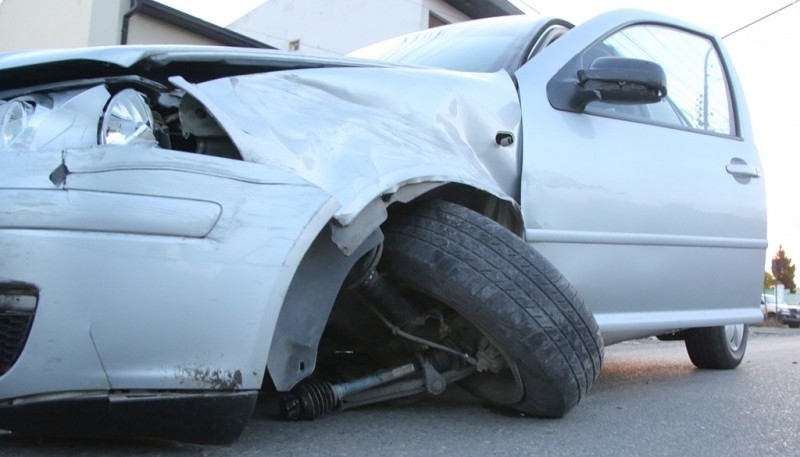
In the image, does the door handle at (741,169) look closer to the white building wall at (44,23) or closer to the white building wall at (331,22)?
the white building wall at (44,23)

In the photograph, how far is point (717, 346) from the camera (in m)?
4.52

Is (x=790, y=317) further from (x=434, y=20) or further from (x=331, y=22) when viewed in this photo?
(x=331, y=22)

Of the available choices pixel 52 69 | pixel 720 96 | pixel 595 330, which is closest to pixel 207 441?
pixel 52 69

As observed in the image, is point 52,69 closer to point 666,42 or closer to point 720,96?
point 666,42

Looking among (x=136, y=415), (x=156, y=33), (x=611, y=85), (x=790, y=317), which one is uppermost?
(x=156, y=33)

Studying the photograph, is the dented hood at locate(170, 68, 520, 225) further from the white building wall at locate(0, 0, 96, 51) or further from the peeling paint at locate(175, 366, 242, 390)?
the white building wall at locate(0, 0, 96, 51)

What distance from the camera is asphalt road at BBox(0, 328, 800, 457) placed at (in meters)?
2.05

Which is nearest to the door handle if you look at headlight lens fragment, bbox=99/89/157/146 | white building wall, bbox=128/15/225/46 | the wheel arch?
the wheel arch

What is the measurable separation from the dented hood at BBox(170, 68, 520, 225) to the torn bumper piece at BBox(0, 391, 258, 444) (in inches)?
20.4

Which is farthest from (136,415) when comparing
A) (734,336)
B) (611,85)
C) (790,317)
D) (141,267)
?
(790,317)

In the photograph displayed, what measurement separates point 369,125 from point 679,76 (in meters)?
2.24

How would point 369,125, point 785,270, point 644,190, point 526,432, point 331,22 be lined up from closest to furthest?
point 369,125 < point 526,432 < point 644,190 < point 331,22 < point 785,270

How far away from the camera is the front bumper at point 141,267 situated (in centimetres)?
169

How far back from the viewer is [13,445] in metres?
1.99
